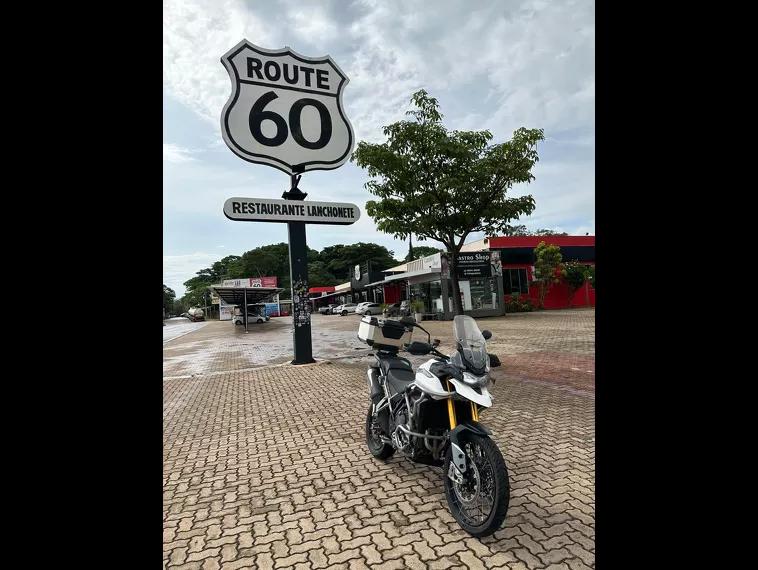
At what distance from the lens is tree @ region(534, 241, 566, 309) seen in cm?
2586

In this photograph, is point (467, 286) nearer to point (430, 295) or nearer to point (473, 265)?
point (473, 265)

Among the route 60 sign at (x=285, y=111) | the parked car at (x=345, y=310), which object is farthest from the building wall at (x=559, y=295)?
the route 60 sign at (x=285, y=111)

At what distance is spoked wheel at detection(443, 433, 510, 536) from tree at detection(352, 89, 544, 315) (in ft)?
18.1

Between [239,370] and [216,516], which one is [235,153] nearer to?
[239,370]

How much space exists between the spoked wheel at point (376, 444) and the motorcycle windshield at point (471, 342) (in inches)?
58.3

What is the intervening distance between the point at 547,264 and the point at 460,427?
25.4m

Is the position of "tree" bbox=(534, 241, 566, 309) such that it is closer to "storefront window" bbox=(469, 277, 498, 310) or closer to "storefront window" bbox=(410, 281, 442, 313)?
"storefront window" bbox=(469, 277, 498, 310)

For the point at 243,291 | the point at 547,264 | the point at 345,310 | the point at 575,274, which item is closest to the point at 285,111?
the point at 243,291

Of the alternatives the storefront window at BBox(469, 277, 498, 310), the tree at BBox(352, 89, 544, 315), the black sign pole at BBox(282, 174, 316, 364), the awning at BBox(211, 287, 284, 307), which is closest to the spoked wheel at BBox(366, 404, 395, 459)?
the tree at BBox(352, 89, 544, 315)

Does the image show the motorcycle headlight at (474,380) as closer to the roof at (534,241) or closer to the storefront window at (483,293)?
the storefront window at (483,293)

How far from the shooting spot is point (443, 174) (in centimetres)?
812
